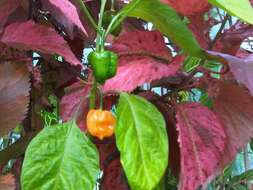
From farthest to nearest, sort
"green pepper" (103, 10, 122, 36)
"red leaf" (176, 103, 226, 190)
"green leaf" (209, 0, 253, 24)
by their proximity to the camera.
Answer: "green pepper" (103, 10, 122, 36)
"red leaf" (176, 103, 226, 190)
"green leaf" (209, 0, 253, 24)

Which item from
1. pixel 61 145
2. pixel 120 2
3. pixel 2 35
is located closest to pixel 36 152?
pixel 61 145

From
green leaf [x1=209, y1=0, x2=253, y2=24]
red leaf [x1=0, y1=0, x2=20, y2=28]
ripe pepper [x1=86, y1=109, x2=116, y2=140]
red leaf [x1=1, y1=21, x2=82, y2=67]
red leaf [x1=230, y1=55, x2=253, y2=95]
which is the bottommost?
ripe pepper [x1=86, y1=109, x2=116, y2=140]

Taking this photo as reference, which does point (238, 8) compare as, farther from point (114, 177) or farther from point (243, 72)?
point (114, 177)

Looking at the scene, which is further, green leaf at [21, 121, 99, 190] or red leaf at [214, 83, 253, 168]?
red leaf at [214, 83, 253, 168]

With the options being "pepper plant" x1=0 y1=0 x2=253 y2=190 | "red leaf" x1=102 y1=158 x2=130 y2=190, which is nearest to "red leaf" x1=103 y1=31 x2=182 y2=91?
"pepper plant" x1=0 y1=0 x2=253 y2=190

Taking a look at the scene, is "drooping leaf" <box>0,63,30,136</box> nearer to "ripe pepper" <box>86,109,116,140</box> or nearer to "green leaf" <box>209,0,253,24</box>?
"ripe pepper" <box>86,109,116,140</box>

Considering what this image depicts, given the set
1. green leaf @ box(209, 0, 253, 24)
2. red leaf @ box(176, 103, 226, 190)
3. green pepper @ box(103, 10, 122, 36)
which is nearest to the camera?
green leaf @ box(209, 0, 253, 24)

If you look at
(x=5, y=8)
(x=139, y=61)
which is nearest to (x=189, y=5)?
(x=139, y=61)

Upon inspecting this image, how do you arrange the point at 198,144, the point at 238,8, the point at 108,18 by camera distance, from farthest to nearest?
the point at 108,18 < the point at 198,144 < the point at 238,8
